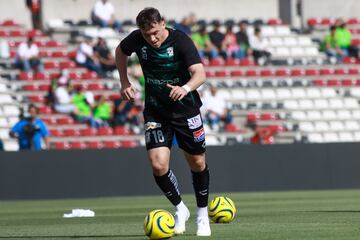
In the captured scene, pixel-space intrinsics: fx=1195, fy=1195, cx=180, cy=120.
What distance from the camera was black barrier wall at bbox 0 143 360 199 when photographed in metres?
23.8

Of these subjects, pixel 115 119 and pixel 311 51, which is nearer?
pixel 115 119

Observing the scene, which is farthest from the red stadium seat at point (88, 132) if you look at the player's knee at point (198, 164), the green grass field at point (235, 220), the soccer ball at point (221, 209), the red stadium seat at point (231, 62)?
the player's knee at point (198, 164)

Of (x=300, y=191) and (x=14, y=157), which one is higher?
(x=14, y=157)

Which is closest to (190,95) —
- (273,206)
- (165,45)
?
(165,45)

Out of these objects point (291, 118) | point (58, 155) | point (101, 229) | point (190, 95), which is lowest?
point (291, 118)

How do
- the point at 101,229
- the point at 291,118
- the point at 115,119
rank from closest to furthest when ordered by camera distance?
the point at 101,229
the point at 115,119
the point at 291,118

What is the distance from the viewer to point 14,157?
23.6 m

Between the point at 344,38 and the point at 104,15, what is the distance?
272 inches

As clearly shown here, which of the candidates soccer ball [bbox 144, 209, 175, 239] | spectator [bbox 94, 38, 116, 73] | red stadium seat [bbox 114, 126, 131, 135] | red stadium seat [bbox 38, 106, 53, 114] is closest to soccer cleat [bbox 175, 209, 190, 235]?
soccer ball [bbox 144, 209, 175, 239]

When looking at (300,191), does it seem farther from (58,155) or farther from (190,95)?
(190,95)

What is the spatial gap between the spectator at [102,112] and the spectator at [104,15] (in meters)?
4.42

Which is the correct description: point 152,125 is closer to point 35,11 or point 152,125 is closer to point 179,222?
point 179,222

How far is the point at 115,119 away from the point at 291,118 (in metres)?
5.25

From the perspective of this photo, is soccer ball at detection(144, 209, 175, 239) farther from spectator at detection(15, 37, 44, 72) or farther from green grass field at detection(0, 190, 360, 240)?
spectator at detection(15, 37, 44, 72)
